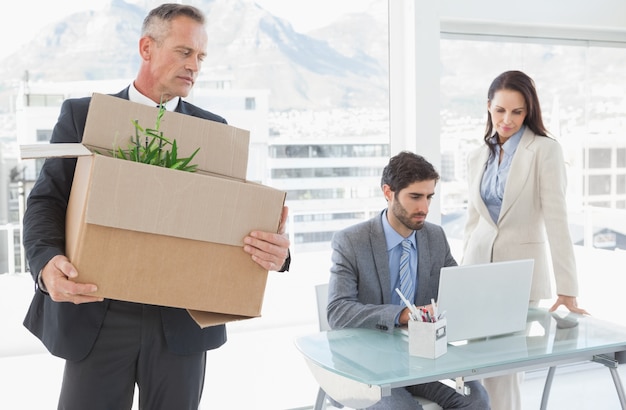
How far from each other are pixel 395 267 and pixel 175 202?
4.48 ft

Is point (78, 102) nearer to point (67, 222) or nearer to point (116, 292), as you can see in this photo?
point (67, 222)

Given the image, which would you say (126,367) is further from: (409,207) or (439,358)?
(409,207)

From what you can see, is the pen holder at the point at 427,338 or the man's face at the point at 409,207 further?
the man's face at the point at 409,207

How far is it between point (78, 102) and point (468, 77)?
3.04 meters

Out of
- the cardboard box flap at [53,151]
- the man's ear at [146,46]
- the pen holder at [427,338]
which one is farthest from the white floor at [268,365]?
the cardboard box flap at [53,151]

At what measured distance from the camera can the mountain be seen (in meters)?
4.24

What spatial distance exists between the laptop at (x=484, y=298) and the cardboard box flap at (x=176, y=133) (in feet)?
2.53

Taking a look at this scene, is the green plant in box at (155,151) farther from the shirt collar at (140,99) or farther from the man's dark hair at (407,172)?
the man's dark hair at (407,172)

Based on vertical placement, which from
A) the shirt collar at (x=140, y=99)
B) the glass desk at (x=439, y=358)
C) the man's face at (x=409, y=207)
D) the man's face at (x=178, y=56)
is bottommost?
the glass desk at (x=439, y=358)

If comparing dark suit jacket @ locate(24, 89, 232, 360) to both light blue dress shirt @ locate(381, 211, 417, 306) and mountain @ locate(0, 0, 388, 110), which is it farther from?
mountain @ locate(0, 0, 388, 110)

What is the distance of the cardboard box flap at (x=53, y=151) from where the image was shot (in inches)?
54.2

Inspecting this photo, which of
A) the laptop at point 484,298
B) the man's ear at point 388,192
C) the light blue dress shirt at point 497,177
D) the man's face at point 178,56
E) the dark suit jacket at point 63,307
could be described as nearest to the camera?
the dark suit jacket at point 63,307

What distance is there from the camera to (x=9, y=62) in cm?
417

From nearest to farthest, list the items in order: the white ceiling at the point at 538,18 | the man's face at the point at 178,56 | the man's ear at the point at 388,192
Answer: the man's face at the point at 178,56 → the man's ear at the point at 388,192 → the white ceiling at the point at 538,18
